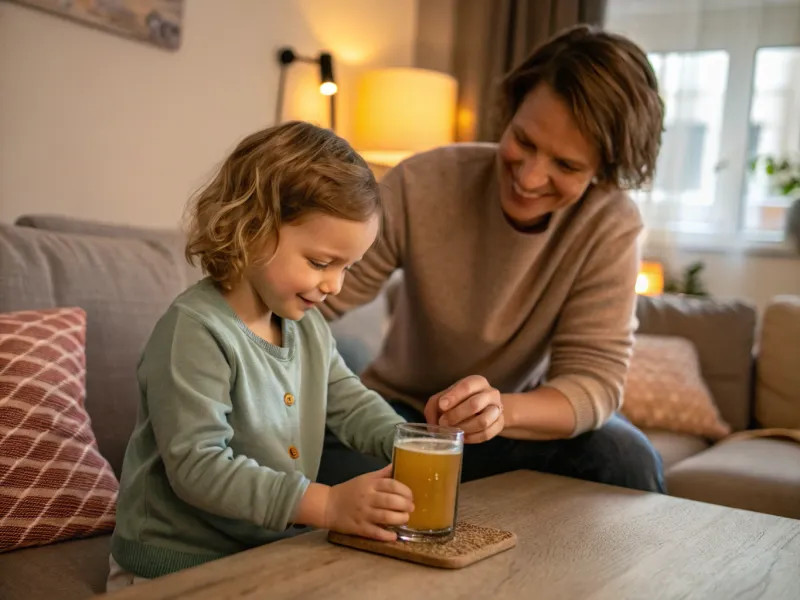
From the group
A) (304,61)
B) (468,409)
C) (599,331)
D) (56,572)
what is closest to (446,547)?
(468,409)

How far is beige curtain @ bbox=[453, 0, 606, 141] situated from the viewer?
12.8 ft

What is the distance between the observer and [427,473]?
967mm

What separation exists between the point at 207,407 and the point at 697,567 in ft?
1.89

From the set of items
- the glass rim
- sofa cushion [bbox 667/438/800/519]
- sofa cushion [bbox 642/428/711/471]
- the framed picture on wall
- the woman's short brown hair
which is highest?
the framed picture on wall

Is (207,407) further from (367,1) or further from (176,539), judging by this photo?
(367,1)

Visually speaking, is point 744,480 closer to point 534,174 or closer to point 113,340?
point 534,174

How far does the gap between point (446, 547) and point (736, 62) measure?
3370mm

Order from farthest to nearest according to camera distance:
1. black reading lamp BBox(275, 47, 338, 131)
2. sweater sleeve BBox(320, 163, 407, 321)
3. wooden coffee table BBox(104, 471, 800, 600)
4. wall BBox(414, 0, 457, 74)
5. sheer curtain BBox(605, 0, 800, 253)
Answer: wall BBox(414, 0, 457, 74) < sheer curtain BBox(605, 0, 800, 253) < black reading lamp BBox(275, 47, 338, 131) < sweater sleeve BBox(320, 163, 407, 321) < wooden coffee table BBox(104, 471, 800, 600)

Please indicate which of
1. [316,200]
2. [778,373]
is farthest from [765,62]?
[316,200]

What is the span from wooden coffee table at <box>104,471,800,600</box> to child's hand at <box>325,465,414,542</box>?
→ 0.03 m

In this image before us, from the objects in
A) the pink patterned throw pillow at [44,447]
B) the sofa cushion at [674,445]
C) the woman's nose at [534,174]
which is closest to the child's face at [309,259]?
the pink patterned throw pillow at [44,447]

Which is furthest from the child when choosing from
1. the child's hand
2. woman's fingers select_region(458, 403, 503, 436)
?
woman's fingers select_region(458, 403, 503, 436)

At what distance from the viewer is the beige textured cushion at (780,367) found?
2.80m

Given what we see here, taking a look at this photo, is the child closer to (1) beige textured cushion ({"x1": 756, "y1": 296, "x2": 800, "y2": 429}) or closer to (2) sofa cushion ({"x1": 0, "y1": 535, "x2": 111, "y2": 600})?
(2) sofa cushion ({"x1": 0, "y1": 535, "x2": 111, "y2": 600})
